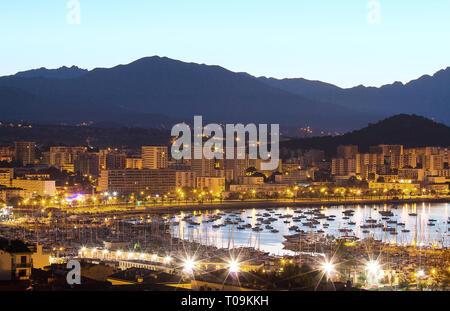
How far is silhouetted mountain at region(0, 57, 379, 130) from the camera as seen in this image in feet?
309

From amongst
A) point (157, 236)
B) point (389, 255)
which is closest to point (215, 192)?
point (157, 236)

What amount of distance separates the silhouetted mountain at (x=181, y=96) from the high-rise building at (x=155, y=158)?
51.9 meters

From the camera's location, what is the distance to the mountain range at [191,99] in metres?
89.6

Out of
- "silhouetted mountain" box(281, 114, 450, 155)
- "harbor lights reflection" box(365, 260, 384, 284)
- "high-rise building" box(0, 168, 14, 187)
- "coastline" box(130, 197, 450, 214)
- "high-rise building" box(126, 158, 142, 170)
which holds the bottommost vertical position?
"coastline" box(130, 197, 450, 214)

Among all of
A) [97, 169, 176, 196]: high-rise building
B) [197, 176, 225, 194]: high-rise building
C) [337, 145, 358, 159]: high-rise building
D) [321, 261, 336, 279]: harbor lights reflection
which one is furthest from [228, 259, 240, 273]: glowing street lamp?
[337, 145, 358, 159]: high-rise building

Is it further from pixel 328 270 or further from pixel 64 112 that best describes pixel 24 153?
pixel 64 112

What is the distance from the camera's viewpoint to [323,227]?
20.2 metres

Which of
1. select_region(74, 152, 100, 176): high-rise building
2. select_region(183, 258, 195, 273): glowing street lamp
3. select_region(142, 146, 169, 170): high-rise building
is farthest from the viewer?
select_region(74, 152, 100, 176): high-rise building

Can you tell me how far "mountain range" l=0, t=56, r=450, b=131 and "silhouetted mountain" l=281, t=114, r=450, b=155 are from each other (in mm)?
33925

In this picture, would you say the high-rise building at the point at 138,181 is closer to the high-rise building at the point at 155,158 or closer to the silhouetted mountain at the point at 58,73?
the high-rise building at the point at 155,158

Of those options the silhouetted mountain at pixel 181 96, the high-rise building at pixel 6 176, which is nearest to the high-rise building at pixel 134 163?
the high-rise building at pixel 6 176

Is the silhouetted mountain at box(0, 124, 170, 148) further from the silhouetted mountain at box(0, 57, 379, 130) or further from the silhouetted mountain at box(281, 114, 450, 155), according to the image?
the silhouetted mountain at box(0, 57, 379, 130)
